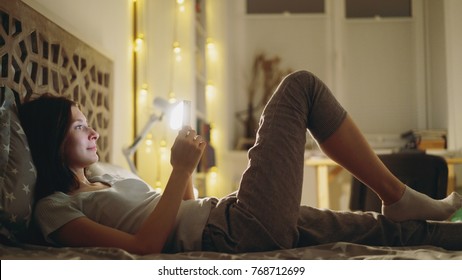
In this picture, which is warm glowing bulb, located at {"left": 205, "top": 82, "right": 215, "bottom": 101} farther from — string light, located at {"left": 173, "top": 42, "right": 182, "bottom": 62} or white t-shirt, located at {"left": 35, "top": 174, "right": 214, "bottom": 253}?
white t-shirt, located at {"left": 35, "top": 174, "right": 214, "bottom": 253}

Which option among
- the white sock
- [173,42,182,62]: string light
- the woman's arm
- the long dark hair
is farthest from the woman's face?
[173,42,182,62]: string light

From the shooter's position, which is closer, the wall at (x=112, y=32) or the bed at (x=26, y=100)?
the bed at (x=26, y=100)

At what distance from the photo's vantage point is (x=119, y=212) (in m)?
0.76

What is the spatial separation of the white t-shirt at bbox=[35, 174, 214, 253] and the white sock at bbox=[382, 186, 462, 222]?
0.29 metres

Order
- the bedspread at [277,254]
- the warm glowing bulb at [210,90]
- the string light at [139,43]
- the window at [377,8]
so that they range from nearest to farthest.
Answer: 1. the bedspread at [277,254]
2. the window at [377,8]
3. the string light at [139,43]
4. the warm glowing bulb at [210,90]

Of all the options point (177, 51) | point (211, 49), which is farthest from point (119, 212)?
point (211, 49)

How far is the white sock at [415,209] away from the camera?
2.47ft

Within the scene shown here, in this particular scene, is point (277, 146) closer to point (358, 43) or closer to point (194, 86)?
point (358, 43)

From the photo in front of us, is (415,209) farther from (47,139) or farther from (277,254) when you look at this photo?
(47,139)

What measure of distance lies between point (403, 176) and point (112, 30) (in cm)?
75

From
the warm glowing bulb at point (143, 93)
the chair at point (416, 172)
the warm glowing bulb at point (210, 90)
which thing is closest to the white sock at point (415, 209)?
the chair at point (416, 172)

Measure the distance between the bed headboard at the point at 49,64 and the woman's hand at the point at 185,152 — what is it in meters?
0.30

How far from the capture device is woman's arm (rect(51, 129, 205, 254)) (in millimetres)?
686

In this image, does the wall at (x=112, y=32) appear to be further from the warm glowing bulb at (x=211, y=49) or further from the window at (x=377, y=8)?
the warm glowing bulb at (x=211, y=49)
